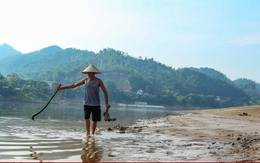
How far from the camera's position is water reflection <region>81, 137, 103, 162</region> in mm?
4879

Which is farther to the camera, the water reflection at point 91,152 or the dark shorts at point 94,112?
the dark shorts at point 94,112

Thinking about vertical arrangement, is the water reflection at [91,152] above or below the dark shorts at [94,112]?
below

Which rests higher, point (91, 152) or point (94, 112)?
point (94, 112)

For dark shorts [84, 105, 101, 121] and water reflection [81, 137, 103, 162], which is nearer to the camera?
water reflection [81, 137, 103, 162]

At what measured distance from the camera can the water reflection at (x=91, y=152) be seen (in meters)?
4.88

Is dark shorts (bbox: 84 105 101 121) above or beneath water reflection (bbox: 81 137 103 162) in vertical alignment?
above

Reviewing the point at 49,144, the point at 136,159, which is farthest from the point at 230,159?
the point at 49,144

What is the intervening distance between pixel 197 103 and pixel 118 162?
6000 inches

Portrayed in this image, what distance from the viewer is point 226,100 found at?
556 ft

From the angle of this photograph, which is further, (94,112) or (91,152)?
(94,112)

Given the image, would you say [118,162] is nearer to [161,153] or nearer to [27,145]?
[161,153]

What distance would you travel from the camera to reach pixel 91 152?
552cm

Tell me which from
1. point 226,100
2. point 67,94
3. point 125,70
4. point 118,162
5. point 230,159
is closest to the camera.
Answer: point 118,162

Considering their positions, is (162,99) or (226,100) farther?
(226,100)
